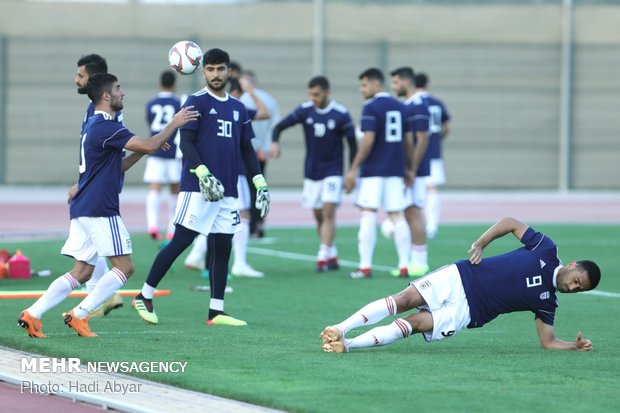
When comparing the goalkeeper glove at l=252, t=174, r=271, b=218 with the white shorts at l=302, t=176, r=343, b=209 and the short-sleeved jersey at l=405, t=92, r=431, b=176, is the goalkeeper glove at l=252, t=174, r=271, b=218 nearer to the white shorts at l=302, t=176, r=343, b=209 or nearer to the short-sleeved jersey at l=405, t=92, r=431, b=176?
the white shorts at l=302, t=176, r=343, b=209

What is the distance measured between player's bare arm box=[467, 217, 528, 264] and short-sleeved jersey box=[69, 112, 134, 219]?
291 centimetres

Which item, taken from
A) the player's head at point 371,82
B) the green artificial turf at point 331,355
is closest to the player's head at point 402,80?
the player's head at point 371,82

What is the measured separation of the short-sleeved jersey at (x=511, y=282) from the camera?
9.81 meters

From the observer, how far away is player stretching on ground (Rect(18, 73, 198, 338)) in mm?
10555

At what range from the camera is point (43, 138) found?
32.8 meters

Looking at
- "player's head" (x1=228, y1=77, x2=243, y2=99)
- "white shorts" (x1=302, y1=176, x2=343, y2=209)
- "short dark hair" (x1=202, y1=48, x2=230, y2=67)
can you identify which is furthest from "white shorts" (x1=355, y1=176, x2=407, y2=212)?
"short dark hair" (x1=202, y1=48, x2=230, y2=67)

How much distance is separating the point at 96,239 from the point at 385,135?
20.9 ft

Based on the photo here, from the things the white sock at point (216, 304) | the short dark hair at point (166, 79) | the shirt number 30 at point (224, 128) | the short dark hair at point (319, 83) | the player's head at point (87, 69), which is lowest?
the white sock at point (216, 304)

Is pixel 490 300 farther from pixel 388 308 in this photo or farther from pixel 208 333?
pixel 208 333

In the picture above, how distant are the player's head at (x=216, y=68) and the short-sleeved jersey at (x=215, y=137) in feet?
0.36

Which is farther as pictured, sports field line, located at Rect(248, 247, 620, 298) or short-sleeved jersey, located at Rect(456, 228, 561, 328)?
sports field line, located at Rect(248, 247, 620, 298)

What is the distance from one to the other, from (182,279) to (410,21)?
1954 cm

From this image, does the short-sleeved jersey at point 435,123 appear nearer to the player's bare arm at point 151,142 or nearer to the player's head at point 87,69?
the player's head at point 87,69

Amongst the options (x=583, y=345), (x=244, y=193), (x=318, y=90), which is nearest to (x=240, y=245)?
(x=244, y=193)
